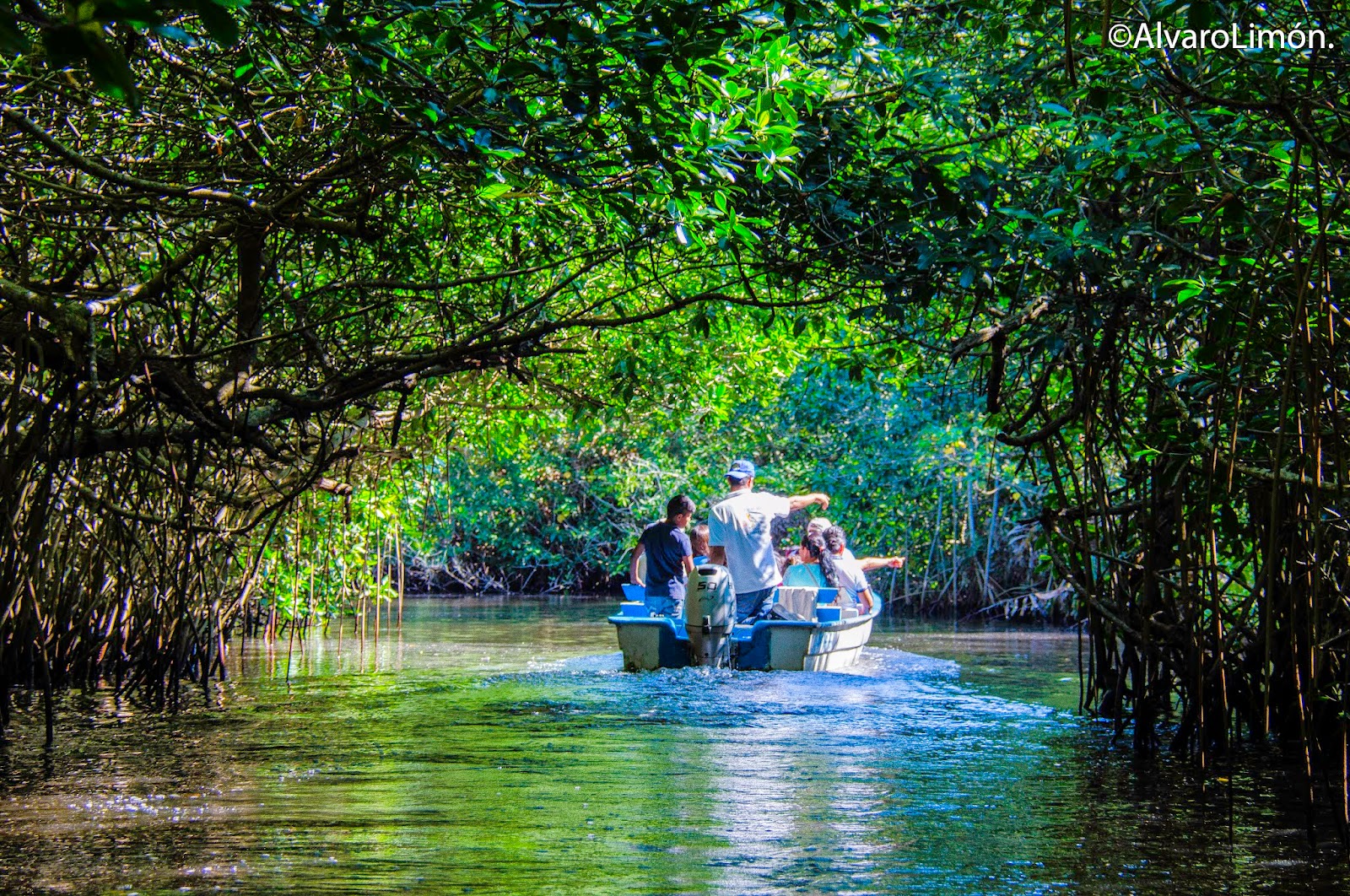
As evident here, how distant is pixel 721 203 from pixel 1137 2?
1.79 metres

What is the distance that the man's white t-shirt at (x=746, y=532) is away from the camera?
11547 millimetres

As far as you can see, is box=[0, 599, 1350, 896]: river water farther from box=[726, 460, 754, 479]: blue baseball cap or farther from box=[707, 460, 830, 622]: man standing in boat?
box=[726, 460, 754, 479]: blue baseball cap

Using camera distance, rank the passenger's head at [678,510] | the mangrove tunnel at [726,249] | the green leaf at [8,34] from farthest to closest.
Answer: the passenger's head at [678,510]
the mangrove tunnel at [726,249]
the green leaf at [8,34]

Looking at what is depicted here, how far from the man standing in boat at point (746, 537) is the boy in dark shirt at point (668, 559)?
439mm

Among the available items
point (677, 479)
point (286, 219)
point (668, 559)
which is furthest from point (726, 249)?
point (677, 479)

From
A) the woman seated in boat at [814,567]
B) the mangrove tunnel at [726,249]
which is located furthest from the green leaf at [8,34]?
the woman seated in boat at [814,567]

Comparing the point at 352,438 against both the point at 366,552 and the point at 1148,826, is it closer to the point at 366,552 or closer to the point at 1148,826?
the point at 366,552

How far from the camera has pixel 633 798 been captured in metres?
6.26

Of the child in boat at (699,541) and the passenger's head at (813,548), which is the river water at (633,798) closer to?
the passenger's head at (813,548)

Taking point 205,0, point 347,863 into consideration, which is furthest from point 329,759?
point 205,0

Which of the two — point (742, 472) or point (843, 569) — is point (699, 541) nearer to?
point (843, 569)

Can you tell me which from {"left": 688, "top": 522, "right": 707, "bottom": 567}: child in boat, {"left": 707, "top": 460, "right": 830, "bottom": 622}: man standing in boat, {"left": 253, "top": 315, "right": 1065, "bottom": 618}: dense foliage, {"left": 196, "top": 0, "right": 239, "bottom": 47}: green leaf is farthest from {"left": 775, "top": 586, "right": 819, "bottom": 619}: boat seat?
{"left": 196, "top": 0, "right": 239, "bottom": 47}: green leaf

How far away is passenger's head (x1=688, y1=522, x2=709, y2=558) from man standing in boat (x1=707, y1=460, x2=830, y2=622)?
4.91 feet

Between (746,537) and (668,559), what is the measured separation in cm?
103
